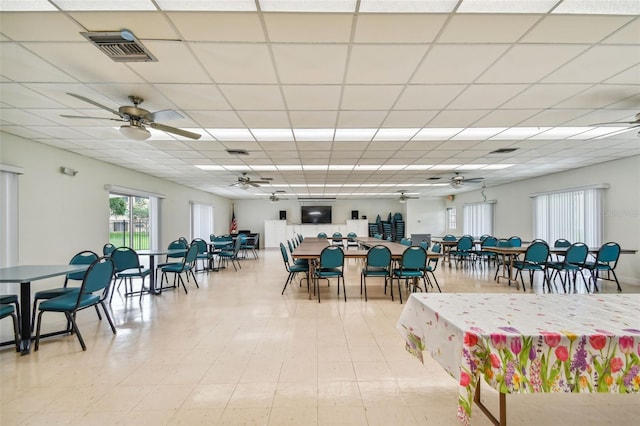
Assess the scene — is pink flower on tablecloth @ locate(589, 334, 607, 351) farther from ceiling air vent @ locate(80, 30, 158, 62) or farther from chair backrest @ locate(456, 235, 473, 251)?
chair backrest @ locate(456, 235, 473, 251)

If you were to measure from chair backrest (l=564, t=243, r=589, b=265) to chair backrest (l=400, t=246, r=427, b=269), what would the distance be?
3.13 m

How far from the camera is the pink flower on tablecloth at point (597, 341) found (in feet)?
4.37

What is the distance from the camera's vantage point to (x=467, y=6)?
1.85 m

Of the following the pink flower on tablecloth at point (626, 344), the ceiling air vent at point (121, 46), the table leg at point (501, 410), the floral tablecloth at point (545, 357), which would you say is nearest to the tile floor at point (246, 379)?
the table leg at point (501, 410)

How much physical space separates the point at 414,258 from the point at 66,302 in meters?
4.80

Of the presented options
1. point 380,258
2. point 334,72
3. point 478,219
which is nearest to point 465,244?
point 380,258

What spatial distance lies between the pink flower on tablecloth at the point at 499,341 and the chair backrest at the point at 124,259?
5487 mm

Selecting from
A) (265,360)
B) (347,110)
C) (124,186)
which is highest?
(347,110)

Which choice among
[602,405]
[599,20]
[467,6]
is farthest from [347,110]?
[602,405]

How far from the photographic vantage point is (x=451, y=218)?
14.7 m

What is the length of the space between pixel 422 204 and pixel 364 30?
14400mm

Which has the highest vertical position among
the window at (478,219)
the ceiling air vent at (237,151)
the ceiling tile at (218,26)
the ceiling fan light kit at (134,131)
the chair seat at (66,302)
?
the ceiling tile at (218,26)

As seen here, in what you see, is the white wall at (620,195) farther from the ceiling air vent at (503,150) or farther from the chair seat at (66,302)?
the chair seat at (66,302)

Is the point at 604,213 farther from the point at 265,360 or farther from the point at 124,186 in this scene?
the point at 124,186
